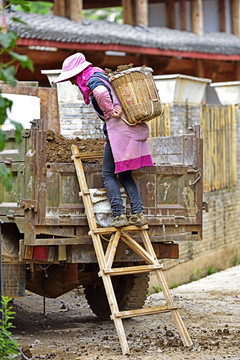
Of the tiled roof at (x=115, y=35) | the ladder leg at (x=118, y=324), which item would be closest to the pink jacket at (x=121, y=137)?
the ladder leg at (x=118, y=324)

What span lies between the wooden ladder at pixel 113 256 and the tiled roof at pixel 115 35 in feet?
27.0

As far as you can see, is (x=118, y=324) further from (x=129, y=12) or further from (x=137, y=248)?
(x=129, y=12)

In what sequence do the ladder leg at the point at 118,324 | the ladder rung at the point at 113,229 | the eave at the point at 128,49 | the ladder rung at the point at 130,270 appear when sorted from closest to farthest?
the ladder leg at the point at 118,324
the ladder rung at the point at 130,270
the ladder rung at the point at 113,229
the eave at the point at 128,49

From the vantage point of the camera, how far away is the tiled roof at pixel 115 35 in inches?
647

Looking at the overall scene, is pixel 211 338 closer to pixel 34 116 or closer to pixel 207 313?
pixel 207 313

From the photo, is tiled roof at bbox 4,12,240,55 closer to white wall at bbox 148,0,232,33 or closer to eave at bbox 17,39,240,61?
eave at bbox 17,39,240,61

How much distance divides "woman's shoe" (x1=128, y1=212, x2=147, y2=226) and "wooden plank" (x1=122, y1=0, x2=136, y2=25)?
1457cm

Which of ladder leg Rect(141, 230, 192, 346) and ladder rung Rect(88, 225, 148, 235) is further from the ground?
ladder rung Rect(88, 225, 148, 235)

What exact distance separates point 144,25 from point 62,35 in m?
4.93

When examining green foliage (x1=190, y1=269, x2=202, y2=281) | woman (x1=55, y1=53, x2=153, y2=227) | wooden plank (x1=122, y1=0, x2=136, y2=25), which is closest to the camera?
woman (x1=55, y1=53, x2=153, y2=227)

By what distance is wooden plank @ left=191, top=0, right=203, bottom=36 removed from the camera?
74.7 ft

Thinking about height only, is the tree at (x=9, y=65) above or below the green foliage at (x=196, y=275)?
above

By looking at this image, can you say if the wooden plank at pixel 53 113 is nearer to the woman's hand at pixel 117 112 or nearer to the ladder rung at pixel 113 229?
the woman's hand at pixel 117 112

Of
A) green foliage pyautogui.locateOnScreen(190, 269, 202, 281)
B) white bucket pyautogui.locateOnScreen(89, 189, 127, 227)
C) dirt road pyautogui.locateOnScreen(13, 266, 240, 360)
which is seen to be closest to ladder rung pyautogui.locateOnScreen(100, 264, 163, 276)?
white bucket pyautogui.locateOnScreen(89, 189, 127, 227)
